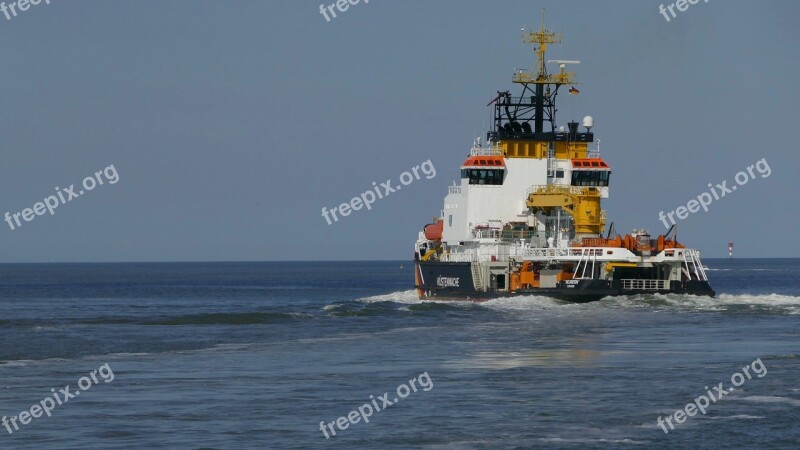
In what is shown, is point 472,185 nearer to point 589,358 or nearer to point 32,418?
point 589,358

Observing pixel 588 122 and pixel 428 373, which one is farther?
pixel 588 122

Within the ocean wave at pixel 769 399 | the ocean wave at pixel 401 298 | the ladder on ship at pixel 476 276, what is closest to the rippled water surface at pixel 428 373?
the ocean wave at pixel 769 399

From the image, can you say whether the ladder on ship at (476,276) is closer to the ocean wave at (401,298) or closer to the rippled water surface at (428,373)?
the rippled water surface at (428,373)

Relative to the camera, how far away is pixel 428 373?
35.3 meters

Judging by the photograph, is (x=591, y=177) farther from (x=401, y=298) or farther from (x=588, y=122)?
(x=401, y=298)

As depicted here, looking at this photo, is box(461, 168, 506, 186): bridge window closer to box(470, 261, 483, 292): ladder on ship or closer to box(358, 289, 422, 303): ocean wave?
box(470, 261, 483, 292): ladder on ship

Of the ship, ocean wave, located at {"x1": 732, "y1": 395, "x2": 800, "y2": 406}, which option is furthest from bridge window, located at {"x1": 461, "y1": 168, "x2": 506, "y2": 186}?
ocean wave, located at {"x1": 732, "y1": 395, "x2": 800, "y2": 406}

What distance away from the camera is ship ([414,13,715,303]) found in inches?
2372

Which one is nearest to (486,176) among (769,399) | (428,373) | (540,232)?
(540,232)

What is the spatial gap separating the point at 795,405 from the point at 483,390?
7.04 meters

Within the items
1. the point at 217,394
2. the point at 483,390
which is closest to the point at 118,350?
the point at 217,394

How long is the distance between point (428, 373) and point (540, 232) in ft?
103

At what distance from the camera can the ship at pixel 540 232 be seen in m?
60.2

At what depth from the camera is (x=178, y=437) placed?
84.9 feet
